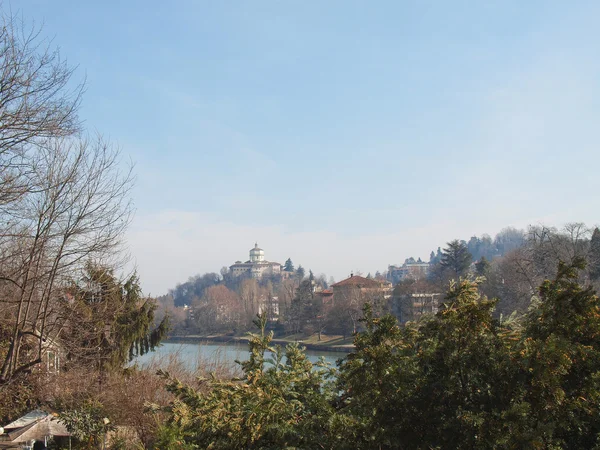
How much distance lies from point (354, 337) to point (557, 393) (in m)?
1.41

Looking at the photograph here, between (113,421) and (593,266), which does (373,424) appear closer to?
(113,421)

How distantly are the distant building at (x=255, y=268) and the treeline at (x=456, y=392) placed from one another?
15724cm

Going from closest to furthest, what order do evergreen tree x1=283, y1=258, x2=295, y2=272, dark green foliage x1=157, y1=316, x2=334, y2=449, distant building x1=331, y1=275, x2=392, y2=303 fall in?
dark green foliage x1=157, y1=316, x2=334, y2=449 → distant building x1=331, y1=275, x2=392, y2=303 → evergreen tree x1=283, y1=258, x2=295, y2=272

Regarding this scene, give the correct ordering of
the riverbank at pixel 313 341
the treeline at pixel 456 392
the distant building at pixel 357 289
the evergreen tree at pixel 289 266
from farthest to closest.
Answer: the evergreen tree at pixel 289 266 < the distant building at pixel 357 289 < the riverbank at pixel 313 341 < the treeline at pixel 456 392

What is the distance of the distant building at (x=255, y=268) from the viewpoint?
16775cm

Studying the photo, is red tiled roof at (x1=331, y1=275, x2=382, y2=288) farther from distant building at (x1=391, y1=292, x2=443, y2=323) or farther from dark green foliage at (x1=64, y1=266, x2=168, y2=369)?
dark green foliage at (x1=64, y1=266, x2=168, y2=369)

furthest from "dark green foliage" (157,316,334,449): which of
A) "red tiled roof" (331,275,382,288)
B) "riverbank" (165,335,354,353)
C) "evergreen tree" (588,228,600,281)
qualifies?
"red tiled roof" (331,275,382,288)

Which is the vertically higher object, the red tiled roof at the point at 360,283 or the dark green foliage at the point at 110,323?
the red tiled roof at the point at 360,283

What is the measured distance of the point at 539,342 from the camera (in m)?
3.32

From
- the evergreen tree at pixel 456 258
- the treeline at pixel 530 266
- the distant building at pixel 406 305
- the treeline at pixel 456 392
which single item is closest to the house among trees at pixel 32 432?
the treeline at pixel 456 392

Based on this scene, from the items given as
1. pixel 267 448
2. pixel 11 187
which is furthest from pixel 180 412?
pixel 11 187

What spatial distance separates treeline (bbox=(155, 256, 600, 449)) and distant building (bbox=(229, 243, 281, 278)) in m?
157

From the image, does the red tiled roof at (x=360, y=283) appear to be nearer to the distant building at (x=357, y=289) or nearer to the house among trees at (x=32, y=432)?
the distant building at (x=357, y=289)

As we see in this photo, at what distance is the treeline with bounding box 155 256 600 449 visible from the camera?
3.26 metres
